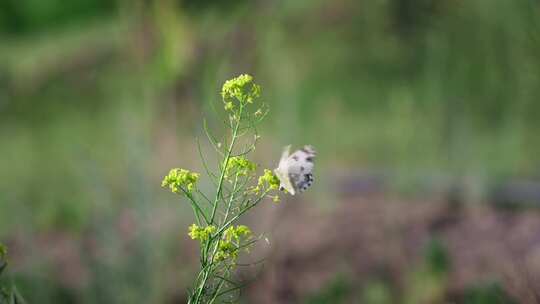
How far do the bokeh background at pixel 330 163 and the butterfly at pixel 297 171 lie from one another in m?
0.35

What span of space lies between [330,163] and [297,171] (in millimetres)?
2067

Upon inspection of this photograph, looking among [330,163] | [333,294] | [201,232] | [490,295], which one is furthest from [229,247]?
[330,163]

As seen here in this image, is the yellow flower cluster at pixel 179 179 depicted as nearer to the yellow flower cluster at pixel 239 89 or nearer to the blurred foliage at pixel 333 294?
the yellow flower cluster at pixel 239 89

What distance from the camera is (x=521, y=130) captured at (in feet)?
7.69

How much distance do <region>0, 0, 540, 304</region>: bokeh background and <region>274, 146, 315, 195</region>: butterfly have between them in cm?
35

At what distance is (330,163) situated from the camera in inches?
107

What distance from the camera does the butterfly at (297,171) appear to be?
0.67 meters

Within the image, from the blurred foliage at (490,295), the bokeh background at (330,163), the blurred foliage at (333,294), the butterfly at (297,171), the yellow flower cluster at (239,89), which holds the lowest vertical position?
the butterfly at (297,171)

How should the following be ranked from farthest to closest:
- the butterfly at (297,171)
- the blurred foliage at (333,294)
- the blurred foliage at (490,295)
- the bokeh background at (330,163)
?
the bokeh background at (330,163), the blurred foliage at (333,294), the blurred foliage at (490,295), the butterfly at (297,171)

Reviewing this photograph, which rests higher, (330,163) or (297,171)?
(330,163)

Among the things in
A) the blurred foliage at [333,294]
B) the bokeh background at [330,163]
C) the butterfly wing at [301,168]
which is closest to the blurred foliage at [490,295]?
the bokeh background at [330,163]

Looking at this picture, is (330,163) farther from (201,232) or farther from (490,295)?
(201,232)

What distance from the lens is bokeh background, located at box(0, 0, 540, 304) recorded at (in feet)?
5.10

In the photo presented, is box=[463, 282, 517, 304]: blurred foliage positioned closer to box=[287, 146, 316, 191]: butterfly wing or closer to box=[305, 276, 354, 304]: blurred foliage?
box=[305, 276, 354, 304]: blurred foliage
